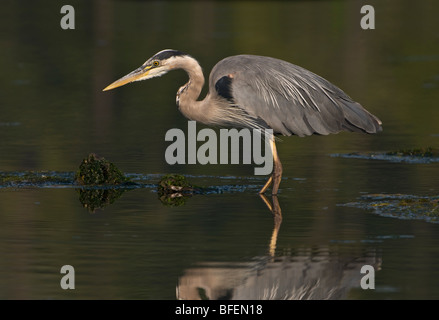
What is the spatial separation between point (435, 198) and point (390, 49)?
19.2 m

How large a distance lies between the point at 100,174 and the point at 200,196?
122 centimetres

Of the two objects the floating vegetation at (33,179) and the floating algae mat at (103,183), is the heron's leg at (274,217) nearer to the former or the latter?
the floating algae mat at (103,183)

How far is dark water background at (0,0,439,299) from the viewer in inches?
336

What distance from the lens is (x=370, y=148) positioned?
1535 cm

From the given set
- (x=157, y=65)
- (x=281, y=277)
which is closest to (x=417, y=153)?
(x=157, y=65)

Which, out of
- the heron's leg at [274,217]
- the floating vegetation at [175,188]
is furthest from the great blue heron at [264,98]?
the floating vegetation at [175,188]

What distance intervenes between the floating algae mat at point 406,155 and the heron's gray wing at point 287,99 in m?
1.30

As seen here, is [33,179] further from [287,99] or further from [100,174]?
[287,99]

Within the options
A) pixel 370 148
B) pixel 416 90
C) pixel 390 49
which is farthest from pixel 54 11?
pixel 370 148

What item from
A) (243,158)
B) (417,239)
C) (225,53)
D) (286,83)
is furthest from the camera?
(225,53)

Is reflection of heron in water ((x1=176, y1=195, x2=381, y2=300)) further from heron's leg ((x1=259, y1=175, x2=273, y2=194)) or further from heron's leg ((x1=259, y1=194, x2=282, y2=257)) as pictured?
heron's leg ((x1=259, y1=175, x2=273, y2=194))

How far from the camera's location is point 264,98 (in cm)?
1288
